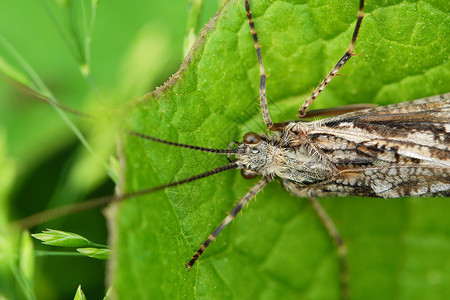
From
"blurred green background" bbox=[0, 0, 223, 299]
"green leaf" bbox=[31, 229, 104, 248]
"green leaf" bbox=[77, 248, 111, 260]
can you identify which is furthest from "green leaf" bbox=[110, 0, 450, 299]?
"blurred green background" bbox=[0, 0, 223, 299]

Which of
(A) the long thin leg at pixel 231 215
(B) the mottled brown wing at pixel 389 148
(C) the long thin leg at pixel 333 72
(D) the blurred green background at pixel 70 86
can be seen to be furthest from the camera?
(D) the blurred green background at pixel 70 86

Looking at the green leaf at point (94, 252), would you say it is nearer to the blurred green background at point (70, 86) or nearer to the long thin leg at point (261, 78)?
the blurred green background at point (70, 86)

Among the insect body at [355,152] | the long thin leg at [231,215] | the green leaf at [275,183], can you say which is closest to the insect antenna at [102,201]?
the green leaf at [275,183]

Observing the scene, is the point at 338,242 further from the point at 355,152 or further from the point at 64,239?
the point at 64,239

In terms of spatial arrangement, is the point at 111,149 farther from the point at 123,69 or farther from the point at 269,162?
the point at 269,162

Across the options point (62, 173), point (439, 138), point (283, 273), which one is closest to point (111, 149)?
point (62, 173)

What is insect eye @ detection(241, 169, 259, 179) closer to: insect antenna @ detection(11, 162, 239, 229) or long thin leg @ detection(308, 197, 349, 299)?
insect antenna @ detection(11, 162, 239, 229)
